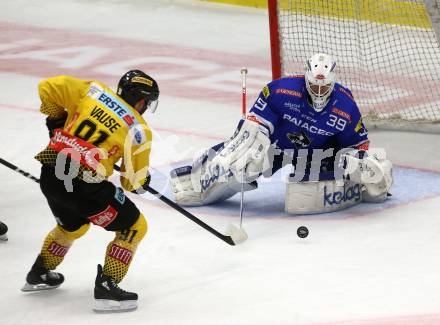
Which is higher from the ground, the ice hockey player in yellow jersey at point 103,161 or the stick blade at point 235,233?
the ice hockey player in yellow jersey at point 103,161

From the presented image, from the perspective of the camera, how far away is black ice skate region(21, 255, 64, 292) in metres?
5.19

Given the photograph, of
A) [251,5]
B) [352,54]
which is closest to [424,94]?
[352,54]

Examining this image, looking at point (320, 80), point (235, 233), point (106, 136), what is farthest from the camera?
point (320, 80)

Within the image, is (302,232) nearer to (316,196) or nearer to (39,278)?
(316,196)

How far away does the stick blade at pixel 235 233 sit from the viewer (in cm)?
582

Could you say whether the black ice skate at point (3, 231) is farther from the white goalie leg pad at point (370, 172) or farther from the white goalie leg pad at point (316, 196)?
the white goalie leg pad at point (370, 172)

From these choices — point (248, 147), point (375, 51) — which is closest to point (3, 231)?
point (248, 147)

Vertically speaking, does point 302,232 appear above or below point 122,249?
below

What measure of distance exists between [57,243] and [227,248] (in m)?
1.05

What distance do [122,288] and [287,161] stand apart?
5.28ft

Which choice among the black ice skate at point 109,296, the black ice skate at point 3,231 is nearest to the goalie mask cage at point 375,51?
the black ice skate at point 3,231

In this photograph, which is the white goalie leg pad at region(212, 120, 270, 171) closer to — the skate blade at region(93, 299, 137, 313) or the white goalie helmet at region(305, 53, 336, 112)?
the white goalie helmet at region(305, 53, 336, 112)

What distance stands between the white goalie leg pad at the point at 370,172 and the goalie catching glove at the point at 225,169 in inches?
18.6

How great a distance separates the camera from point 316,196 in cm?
633
